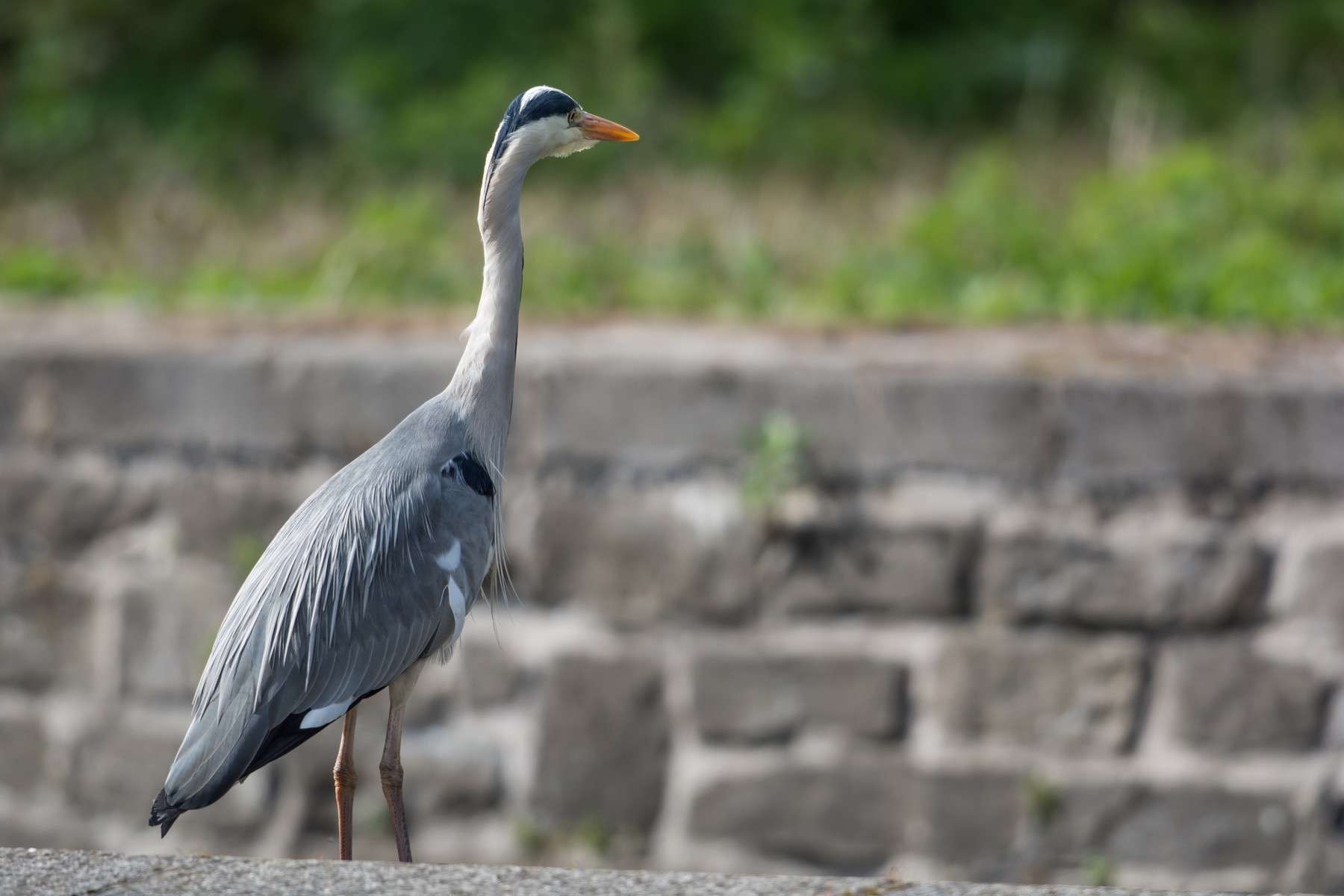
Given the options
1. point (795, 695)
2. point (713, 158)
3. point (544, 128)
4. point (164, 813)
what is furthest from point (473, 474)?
point (713, 158)

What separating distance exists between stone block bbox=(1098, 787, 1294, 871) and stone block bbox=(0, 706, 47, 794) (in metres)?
3.51

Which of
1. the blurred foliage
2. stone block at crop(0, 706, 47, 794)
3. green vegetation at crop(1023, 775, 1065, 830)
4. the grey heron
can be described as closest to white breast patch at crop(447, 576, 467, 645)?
the grey heron

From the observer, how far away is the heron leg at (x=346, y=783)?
2.32 meters

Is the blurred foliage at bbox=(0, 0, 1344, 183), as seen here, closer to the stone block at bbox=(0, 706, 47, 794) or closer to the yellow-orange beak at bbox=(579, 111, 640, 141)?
the stone block at bbox=(0, 706, 47, 794)

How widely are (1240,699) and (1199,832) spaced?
43 cm

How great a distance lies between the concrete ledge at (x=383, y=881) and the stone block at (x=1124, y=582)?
2594mm

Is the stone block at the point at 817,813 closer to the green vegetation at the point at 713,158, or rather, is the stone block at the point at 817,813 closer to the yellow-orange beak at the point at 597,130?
the green vegetation at the point at 713,158

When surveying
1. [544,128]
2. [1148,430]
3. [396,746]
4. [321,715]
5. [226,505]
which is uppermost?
[544,128]

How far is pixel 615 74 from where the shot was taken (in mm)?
8945

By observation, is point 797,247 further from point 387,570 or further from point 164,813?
point 164,813

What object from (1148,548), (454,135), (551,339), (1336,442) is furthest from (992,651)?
(454,135)

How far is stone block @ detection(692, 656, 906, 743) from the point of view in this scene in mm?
4699

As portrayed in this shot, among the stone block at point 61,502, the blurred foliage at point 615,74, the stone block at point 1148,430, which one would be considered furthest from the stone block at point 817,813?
the blurred foliage at point 615,74

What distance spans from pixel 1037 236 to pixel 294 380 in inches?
119
